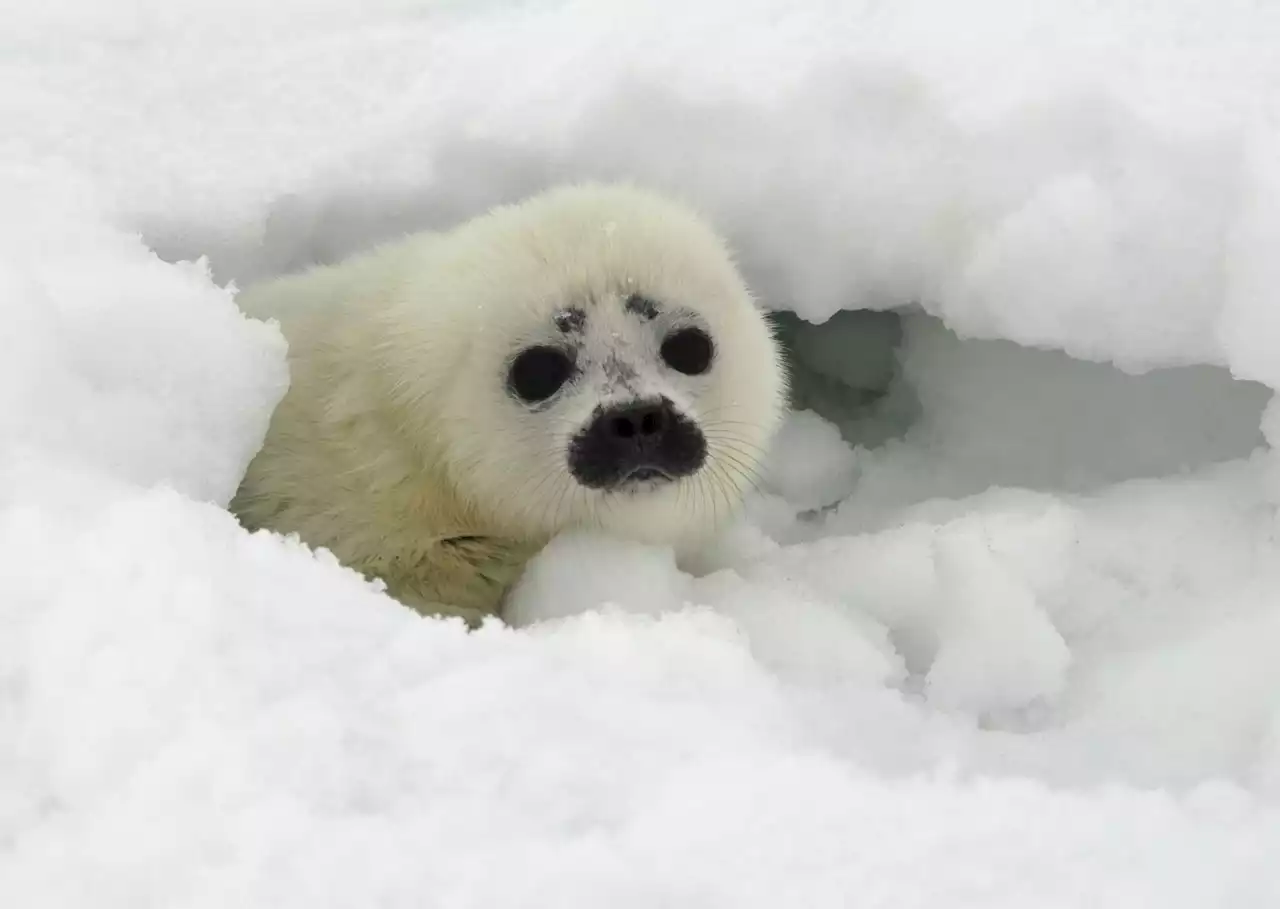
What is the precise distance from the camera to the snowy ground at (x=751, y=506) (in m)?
0.85

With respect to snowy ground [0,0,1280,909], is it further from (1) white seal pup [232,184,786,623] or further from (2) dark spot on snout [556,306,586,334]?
(2) dark spot on snout [556,306,586,334]

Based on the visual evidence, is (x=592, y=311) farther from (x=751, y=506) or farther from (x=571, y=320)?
(x=751, y=506)

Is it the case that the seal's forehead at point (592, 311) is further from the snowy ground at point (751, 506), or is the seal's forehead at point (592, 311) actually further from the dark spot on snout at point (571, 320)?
the snowy ground at point (751, 506)

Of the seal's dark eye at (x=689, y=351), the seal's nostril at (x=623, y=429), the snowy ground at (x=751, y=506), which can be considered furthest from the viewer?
the seal's dark eye at (x=689, y=351)

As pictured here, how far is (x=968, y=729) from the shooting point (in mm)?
1291

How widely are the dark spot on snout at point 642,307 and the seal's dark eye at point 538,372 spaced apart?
13cm

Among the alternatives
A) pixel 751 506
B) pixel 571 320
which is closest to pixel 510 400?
pixel 571 320

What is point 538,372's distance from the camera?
1832mm

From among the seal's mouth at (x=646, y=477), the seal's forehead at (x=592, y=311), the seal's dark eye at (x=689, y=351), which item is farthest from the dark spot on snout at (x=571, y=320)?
the seal's mouth at (x=646, y=477)

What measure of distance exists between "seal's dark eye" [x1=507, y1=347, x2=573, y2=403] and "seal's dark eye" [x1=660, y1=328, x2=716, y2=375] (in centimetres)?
18

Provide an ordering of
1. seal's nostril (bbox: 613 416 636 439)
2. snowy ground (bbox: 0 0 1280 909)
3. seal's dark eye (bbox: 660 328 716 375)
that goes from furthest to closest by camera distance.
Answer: seal's dark eye (bbox: 660 328 716 375) → seal's nostril (bbox: 613 416 636 439) → snowy ground (bbox: 0 0 1280 909)

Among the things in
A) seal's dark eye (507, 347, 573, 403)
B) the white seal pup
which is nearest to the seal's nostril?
the white seal pup

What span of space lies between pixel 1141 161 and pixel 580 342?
0.92 meters

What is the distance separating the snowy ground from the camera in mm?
848
